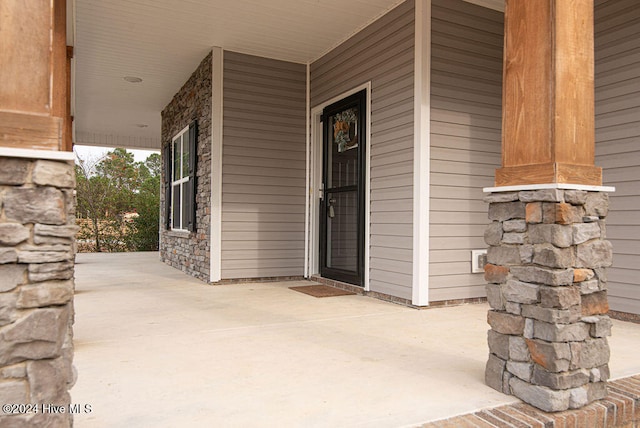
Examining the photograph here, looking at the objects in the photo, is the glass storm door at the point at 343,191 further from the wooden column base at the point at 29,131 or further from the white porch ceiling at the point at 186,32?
the wooden column base at the point at 29,131

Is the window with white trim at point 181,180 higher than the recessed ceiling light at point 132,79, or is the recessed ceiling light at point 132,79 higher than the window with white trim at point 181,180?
the recessed ceiling light at point 132,79

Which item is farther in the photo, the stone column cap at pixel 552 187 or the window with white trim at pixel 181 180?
the window with white trim at pixel 181 180

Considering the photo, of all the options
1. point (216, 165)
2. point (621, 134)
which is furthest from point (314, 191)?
point (621, 134)

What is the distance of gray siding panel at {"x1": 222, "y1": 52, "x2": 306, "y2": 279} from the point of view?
5371 millimetres

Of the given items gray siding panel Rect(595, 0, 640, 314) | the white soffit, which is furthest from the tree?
gray siding panel Rect(595, 0, 640, 314)

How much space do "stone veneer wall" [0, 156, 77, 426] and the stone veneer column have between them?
1.77 meters

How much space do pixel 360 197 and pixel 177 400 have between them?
3120 millimetres

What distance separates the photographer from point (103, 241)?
1110 cm

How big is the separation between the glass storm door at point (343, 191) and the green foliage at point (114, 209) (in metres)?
7.38

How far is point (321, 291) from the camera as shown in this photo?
480 centimetres

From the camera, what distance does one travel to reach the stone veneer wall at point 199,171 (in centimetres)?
545

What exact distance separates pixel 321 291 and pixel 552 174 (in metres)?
3.24

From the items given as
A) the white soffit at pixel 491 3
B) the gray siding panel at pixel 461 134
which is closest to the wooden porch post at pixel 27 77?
the gray siding panel at pixel 461 134

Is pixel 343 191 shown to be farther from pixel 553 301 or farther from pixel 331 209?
pixel 553 301
